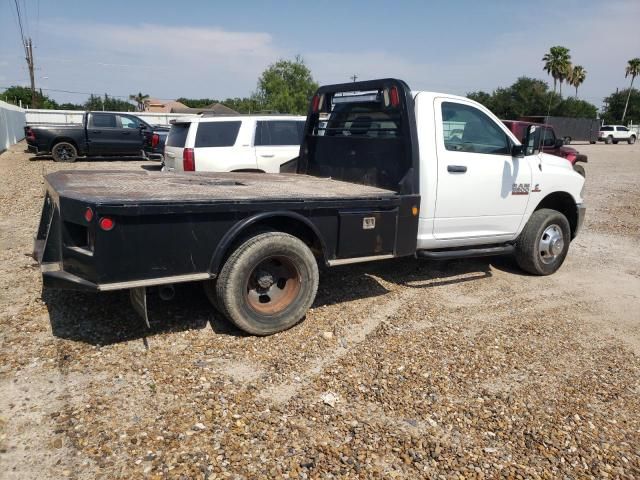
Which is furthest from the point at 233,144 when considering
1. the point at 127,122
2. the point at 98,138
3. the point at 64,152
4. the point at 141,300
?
the point at 127,122

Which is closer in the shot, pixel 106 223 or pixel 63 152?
pixel 106 223

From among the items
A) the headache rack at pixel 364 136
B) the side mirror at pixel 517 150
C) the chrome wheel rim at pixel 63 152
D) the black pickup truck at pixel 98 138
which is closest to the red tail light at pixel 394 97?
the headache rack at pixel 364 136

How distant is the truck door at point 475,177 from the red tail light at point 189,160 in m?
4.92

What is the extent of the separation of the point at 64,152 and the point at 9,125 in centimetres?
925

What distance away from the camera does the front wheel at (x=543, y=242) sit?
6.09 metres

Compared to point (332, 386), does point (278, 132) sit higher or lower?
higher

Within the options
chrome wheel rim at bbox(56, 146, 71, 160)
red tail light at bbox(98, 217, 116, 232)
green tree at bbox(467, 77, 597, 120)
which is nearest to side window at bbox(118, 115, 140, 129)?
chrome wheel rim at bbox(56, 146, 71, 160)

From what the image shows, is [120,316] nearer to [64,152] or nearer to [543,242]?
[543,242]

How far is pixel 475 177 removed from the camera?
17.5 ft

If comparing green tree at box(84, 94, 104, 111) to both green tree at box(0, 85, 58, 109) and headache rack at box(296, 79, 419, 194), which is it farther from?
headache rack at box(296, 79, 419, 194)

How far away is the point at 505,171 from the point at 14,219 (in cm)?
761

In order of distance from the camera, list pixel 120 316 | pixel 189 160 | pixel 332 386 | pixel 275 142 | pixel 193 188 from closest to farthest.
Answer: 1. pixel 332 386
2. pixel 193 188
3. pixel 120 316
4. pixel 189 160
5. pixel 275 142

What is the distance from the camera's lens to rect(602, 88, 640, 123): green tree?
67312 mm

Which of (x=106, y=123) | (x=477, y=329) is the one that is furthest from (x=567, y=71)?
(x=477, y=329)
